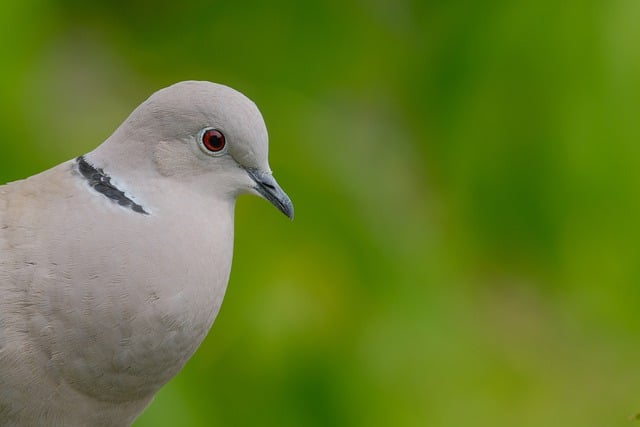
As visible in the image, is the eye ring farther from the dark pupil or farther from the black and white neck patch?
the black and white neck patch

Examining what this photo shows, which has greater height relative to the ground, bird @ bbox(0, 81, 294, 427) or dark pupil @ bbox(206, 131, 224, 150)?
dark pupil @ bbox(206, 131, 224, 150)

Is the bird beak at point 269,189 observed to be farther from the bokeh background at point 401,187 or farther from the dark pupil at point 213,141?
the bokeh background at point 401,187

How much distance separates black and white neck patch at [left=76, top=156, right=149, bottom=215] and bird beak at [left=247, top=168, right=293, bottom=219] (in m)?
0.14

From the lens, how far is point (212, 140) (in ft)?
4.57

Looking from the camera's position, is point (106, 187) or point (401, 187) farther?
point (401, 187)

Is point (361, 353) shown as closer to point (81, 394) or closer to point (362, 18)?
point (362, 18)

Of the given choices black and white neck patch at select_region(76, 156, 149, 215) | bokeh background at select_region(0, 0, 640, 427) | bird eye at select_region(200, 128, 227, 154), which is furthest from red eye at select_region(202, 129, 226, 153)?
bokeh background at select_region(0, 0, 640, 427)

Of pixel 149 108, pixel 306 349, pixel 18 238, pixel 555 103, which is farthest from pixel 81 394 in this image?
pixel 555 103

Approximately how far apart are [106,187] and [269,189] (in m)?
0.19

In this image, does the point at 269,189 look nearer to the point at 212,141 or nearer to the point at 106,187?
the point at 212,141

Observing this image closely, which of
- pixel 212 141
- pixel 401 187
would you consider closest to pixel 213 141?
pixel 212 141

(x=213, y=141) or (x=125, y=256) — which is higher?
(x=213, y=141)

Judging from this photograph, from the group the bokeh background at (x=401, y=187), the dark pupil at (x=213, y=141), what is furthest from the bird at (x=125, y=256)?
the bokeh background at (x=401, y=187)

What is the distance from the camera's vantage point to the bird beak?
4.64 feet
